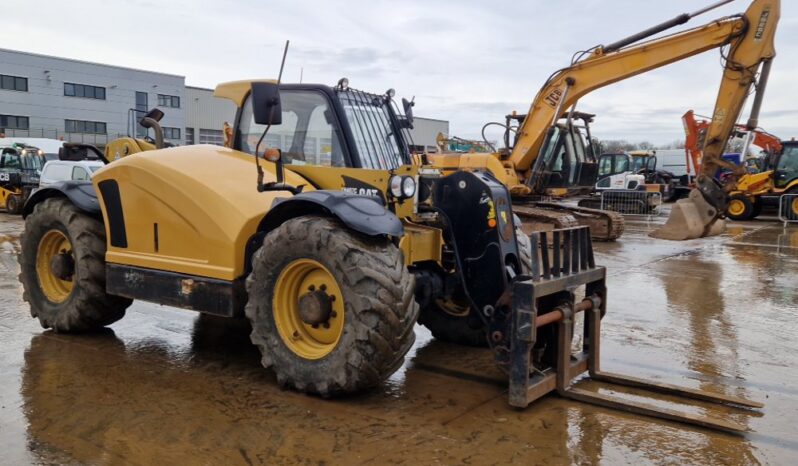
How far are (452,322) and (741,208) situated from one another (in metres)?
20.2

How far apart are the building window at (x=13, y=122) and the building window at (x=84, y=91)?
11.3 ft

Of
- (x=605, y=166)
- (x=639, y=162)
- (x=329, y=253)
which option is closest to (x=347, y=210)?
(x=329, y=253)

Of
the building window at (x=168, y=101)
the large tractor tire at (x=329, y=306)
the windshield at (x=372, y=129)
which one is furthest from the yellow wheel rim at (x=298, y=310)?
the building window at (x=168, y=101)

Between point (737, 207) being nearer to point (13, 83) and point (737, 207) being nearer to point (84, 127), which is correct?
point (84, 127)

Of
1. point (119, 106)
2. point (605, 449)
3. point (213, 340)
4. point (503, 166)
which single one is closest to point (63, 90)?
point (119, 106)

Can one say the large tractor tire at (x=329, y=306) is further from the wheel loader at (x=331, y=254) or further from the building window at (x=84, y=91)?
the building window at (x=84, y=91)

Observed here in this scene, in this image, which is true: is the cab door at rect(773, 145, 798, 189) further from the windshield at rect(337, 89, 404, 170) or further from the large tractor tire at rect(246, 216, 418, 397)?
the large tractor tire at rect(246, 216, 418, 397)

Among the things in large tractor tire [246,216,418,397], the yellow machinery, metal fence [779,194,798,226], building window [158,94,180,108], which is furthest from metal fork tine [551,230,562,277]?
building window [158,94,180,108]

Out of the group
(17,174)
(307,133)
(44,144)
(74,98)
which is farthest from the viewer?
(74,98)

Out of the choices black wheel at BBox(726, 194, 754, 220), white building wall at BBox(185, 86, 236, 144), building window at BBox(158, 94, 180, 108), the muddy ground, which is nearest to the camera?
the muddy ground

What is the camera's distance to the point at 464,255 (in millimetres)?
5180

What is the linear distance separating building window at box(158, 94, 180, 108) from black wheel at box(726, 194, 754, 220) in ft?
136

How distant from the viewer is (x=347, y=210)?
14.7ft

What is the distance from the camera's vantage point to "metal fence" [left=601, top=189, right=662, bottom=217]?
80.2 ft
